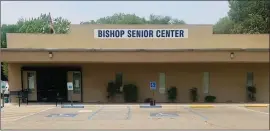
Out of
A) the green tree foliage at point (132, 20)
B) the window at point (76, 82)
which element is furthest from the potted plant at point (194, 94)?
the green tree foliage at point (132, 20)

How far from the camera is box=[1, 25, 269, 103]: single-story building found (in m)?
25.2

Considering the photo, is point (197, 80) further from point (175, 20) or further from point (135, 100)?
point (175, 20)

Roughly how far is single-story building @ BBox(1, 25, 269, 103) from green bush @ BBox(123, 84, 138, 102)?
45cm

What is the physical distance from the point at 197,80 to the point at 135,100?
14.9 feet

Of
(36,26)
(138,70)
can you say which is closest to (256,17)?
(138,70)

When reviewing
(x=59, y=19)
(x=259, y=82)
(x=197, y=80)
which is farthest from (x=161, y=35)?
(x=59, y=19)

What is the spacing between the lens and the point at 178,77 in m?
25.5

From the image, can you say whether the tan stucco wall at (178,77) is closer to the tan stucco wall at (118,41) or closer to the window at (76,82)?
the window at (76,82)

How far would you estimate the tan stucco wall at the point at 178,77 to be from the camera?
2531 cm

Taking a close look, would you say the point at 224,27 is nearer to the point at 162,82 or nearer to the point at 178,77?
the point at 178,77

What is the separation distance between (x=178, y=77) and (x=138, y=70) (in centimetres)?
282

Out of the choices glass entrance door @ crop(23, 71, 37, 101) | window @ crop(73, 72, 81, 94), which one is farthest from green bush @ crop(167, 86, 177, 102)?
glass entrance door @ crop(23, 71, 37, 101)

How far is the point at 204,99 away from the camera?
25.6 m

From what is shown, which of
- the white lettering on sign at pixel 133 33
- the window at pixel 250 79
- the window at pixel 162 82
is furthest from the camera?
the white lettering on sign at pixel 133 33
